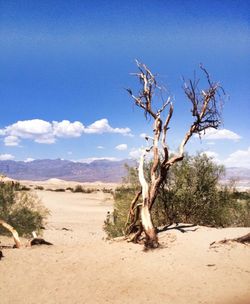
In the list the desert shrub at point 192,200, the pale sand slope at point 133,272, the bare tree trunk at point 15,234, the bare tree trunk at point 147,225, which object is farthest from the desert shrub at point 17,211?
the bare tree trunk at point 147,225

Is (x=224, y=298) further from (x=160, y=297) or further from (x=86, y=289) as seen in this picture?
(x=86, y=289)

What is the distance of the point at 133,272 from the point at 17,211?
31.6ft

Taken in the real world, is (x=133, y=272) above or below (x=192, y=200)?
below

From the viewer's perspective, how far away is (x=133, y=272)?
909 cm

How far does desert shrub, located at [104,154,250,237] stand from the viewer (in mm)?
14172

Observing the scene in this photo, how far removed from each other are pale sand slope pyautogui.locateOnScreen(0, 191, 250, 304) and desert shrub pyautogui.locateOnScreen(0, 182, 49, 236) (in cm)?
630

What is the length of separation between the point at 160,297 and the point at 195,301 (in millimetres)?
653

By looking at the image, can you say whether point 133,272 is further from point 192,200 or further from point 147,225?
point 192,200

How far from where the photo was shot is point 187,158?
15.4m

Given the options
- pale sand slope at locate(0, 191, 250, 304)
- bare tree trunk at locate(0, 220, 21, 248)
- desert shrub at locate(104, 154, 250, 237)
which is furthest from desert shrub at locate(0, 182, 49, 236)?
pale sand slope at locate(0, 191, 250, 304)

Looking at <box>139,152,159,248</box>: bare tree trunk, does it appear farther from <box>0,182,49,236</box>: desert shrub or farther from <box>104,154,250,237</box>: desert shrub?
<box>0,182,49,236</box>: desert shrub

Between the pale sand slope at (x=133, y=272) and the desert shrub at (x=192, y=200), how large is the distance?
244cm

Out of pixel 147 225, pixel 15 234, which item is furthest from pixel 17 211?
pixel 147 225

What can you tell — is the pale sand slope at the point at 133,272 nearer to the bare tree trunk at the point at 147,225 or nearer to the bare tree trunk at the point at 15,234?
the bare tree trunk at the point at 147,225
